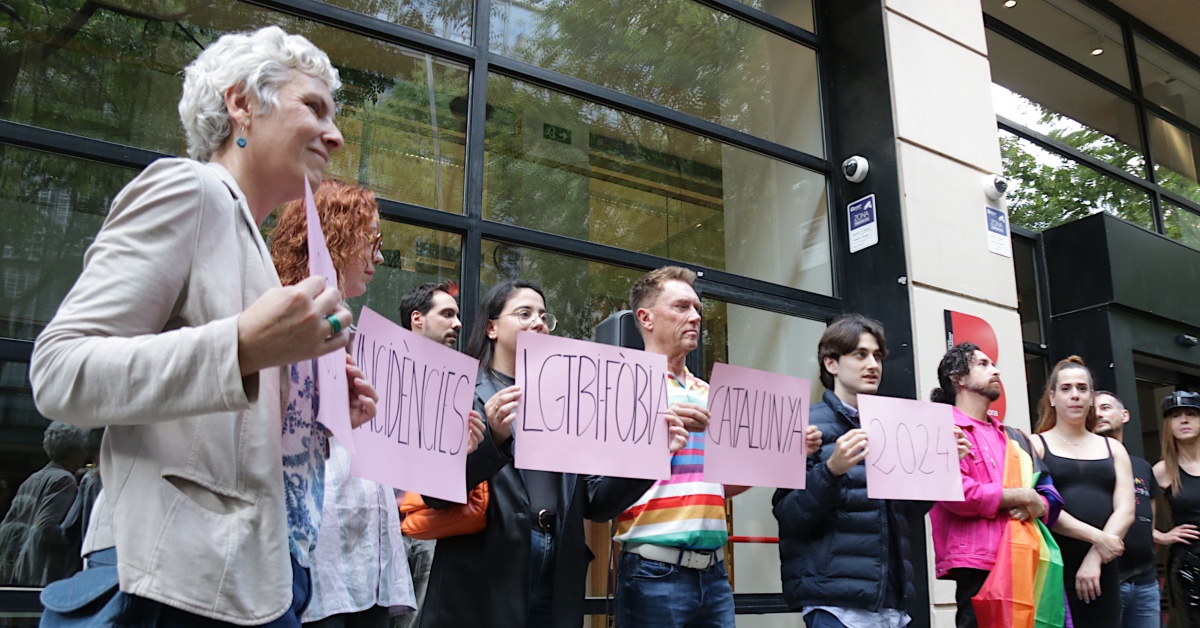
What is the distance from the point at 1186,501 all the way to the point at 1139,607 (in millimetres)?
1158

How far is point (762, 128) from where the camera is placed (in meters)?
6.65

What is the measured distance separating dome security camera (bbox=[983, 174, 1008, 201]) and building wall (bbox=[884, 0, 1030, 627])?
0.17ft

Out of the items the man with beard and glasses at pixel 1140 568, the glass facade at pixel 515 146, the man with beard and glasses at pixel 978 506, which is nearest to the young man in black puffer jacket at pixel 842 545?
the man with beard and glasses at pixel 978 506

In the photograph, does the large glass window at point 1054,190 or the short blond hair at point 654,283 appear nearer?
the short blond hair at point 654,283

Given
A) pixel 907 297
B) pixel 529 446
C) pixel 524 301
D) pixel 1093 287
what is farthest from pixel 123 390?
pixel 1093 287

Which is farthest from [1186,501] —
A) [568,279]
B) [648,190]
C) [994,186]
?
[568,279]

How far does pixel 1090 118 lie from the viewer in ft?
31.8

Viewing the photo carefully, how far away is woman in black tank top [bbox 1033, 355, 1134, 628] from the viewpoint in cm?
444

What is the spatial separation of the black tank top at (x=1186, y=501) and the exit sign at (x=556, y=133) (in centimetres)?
441

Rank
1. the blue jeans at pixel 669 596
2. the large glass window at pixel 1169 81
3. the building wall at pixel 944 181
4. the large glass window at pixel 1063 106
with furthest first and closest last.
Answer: the large glass window at pixel 1169 81 → the large glass window at pixel 1063 106 → the building wall at pixel 944 181 → the blue jeans at pixel 669 596

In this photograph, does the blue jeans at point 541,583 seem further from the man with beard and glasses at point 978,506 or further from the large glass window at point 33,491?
the man with beard and glasses at point 978,506

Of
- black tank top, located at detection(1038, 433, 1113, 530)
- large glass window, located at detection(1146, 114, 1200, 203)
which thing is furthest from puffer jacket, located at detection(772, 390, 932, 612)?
large glass window, located at detection(1146, 114, 1200, 203)

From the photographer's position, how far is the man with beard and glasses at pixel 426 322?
3.50 metres

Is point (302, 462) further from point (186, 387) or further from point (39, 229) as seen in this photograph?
point (39, 229)
